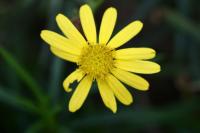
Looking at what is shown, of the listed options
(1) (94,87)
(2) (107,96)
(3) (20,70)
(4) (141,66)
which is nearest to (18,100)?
(3) (20,70)

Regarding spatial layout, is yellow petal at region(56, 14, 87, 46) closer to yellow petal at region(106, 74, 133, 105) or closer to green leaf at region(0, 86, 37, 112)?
yellow petal at region(106, 74, 133, 105)

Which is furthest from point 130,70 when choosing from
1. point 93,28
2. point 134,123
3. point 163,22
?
point 163,22

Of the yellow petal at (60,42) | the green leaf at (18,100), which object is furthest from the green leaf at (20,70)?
the yellow petal at (60,42)

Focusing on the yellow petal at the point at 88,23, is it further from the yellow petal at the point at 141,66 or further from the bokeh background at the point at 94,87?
the bokeh background at the point at 94,87

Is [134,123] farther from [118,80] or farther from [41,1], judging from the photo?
[41,1]

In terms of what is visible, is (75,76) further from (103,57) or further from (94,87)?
(94,87)

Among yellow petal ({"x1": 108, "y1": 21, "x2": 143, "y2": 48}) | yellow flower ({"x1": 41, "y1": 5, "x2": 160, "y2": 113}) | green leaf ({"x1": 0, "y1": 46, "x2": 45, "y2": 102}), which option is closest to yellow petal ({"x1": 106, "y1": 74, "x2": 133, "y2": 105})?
yellow flower ({"x1": 41, "y1": 5, "x2": 160, "y2": 113})

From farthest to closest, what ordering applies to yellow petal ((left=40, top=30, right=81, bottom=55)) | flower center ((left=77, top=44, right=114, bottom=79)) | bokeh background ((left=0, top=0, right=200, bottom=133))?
1. bokeh background ((left=0, top=0, right=200, bottom=133))
2. flower center ((left=77, top=44, right=114, bottom=79))
3. yellow petal ((left=40, top=30, right=81, bottom=55))
